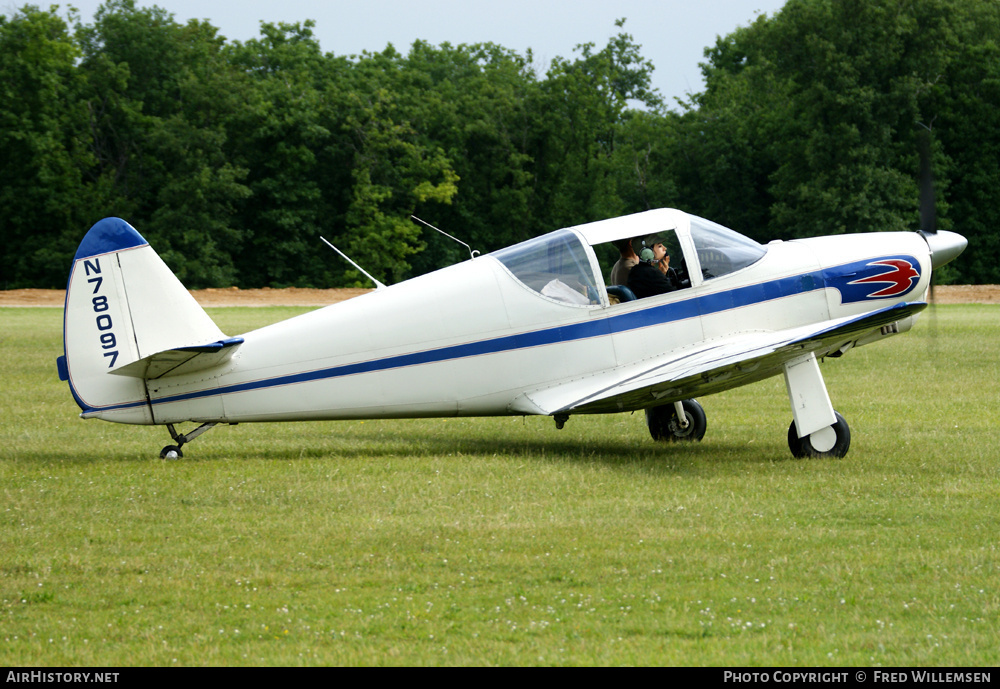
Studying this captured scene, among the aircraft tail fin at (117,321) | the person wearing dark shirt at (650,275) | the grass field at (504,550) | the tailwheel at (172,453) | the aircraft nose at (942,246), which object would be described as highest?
the aircraft tail fin at (117,321)

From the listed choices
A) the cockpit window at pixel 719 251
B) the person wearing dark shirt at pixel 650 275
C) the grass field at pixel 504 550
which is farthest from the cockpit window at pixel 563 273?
the grass field at pixel 504 550

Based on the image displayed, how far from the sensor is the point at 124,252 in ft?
30.4

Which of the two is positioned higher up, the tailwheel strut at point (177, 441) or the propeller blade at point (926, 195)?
the propeller blade at point (926, 195)

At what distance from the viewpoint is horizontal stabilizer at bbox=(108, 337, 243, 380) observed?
29.7ft

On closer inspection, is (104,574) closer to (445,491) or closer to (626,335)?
(445,491)

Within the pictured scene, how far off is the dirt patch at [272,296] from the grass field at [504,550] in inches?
1376

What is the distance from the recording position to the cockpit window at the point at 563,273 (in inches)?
382

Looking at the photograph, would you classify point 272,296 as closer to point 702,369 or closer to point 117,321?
point 117,321

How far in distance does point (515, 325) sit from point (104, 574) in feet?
15.1

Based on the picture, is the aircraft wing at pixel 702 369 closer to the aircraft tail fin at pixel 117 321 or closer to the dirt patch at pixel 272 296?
the aircraft tail fin at pixel 117 321

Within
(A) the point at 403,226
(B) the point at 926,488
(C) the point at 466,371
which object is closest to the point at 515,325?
(C) the point at 466,371

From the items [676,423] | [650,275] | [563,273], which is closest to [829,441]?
[676,423]

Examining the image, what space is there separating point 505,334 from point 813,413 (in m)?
2.92

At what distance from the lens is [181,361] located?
9.22m
